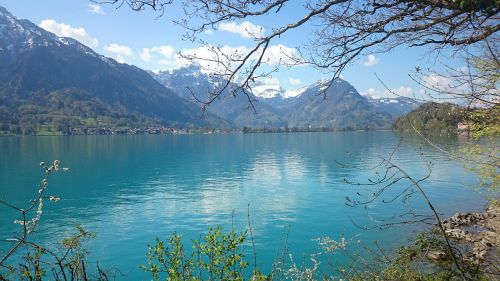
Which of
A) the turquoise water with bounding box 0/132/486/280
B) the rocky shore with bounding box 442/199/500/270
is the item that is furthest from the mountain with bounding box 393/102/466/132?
the rocky shore with bounding box 442/199/500/270

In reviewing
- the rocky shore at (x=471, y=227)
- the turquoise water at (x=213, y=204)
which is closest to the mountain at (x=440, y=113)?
the turquoise water at (x=213, y=204)

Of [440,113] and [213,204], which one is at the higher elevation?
[440,113]

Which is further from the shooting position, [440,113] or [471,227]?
[471,227]

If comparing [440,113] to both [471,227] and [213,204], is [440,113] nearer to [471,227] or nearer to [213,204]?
[471,227]

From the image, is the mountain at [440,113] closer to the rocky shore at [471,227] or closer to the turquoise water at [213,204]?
the turquoise water at [213,204]

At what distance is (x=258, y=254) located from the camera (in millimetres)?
25922

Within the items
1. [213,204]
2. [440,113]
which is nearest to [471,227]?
[213,204]

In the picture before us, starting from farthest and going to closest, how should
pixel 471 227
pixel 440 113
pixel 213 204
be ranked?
pixel 213 204, pixel 471 227, pixel 440 113

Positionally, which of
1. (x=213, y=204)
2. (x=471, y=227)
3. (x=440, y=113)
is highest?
(x=440, y=113)

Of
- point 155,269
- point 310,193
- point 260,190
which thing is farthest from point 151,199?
point 155,269

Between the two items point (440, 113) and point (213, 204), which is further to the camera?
point (213, 204)

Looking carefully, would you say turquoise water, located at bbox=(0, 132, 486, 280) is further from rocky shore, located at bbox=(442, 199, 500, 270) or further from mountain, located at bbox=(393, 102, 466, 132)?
mountain, located at bbox=(393, 102, 466, 132)

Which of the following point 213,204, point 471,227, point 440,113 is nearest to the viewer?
point 440,113

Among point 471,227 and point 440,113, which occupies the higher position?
point 440,113
